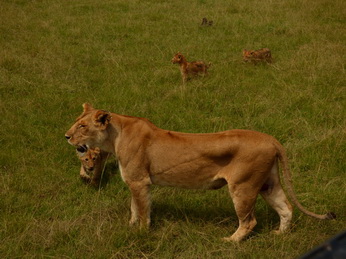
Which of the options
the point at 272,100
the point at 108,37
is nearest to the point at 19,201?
the point at 272,100

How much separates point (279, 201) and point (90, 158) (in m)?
2.11

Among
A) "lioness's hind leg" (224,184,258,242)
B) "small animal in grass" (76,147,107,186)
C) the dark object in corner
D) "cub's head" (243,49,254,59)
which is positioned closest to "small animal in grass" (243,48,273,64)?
"cub's head" (243,49,254,59)

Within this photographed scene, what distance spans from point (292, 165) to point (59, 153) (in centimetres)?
272

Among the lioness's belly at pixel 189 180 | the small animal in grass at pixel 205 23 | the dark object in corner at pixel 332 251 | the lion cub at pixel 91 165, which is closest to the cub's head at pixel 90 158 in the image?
the lion cub at pixel 91 165

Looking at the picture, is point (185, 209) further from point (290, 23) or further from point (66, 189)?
point (290, 23)

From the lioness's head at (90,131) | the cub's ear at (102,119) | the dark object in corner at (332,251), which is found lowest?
the lioness's head at (90,131)

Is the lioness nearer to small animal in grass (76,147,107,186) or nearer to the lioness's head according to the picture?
the lioness's head

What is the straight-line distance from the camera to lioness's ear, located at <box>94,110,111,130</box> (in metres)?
4.36

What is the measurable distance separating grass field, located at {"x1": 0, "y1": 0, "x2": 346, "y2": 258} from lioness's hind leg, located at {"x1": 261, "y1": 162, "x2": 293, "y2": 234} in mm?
143

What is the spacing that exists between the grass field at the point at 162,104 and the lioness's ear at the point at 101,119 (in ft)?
2.83

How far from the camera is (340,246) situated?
4.42 ft

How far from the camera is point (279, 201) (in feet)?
13.9

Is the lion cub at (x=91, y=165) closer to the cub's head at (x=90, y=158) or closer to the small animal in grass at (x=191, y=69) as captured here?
the cub's head at (x=90, y=158)

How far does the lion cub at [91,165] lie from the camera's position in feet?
17.3
